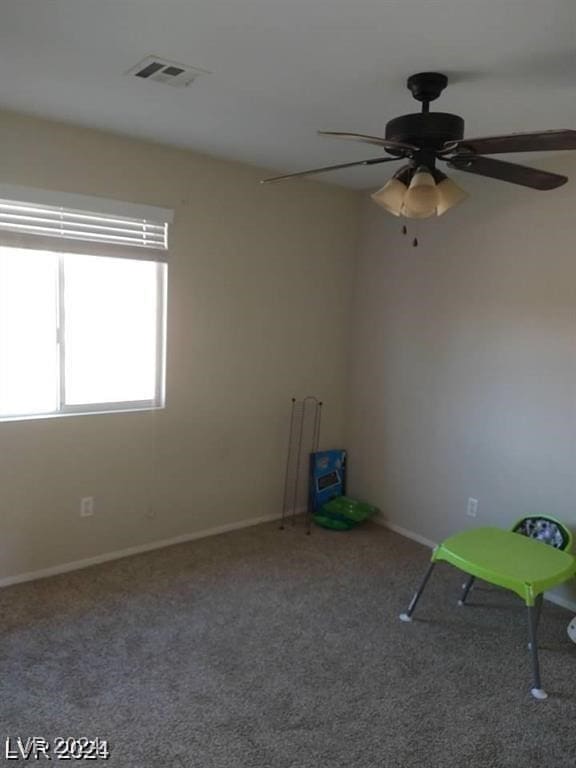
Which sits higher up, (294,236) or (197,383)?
(294,236)

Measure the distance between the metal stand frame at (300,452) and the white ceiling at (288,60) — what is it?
192 centimetres

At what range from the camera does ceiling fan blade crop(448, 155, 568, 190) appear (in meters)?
1.97

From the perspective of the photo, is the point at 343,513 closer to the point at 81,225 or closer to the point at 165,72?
the point at 81,225

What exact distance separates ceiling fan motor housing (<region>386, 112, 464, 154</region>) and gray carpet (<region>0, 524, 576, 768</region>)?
6.87 feet

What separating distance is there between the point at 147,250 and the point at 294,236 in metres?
1.10

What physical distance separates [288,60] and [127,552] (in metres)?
2.76

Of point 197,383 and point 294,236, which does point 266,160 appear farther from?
point 197,383

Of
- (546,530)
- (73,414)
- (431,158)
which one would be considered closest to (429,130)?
(431,158)

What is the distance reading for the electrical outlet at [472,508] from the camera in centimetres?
358

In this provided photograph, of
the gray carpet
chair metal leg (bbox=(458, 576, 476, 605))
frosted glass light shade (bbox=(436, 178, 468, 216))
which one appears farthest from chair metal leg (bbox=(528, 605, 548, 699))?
frosted glass light shade (bbox=(436, 178, 468, 216))

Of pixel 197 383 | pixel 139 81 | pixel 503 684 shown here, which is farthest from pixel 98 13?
pixel 503 684

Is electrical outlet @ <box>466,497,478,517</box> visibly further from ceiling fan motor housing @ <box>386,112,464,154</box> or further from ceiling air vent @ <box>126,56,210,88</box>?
ceiling air vent @ <box>126,56,210,88</box>

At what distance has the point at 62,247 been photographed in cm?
298

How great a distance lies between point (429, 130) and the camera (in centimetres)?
190
